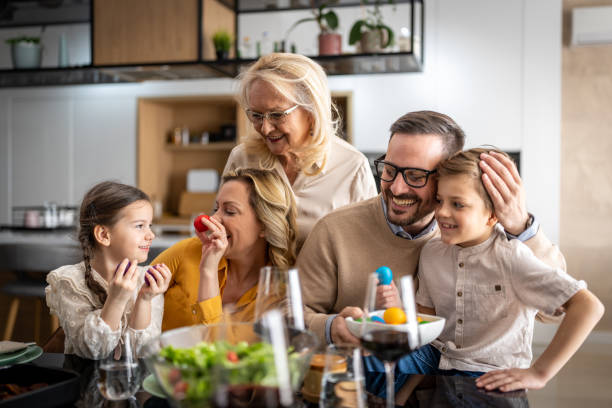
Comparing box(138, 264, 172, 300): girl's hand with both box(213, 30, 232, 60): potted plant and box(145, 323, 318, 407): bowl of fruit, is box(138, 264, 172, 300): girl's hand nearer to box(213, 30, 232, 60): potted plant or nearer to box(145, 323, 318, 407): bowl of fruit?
box(145, 323, 318, 407): bowl of fruit

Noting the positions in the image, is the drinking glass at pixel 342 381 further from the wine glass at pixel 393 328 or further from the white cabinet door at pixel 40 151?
the white cabinet door at pixel 40 151

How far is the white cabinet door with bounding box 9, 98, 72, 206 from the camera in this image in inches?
243

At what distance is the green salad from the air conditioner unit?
480cm

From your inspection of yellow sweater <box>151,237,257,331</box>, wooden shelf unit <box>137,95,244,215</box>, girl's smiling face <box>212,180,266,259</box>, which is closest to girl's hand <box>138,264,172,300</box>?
yellow sweater <box>151,237,257,331</box>

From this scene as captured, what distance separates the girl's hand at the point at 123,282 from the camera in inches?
58.6

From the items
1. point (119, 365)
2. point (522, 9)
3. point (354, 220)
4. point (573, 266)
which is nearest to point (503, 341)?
point (354, 220)

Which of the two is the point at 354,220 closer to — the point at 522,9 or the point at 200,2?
the point at 200,2

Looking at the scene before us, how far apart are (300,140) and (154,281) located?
0.91 metres

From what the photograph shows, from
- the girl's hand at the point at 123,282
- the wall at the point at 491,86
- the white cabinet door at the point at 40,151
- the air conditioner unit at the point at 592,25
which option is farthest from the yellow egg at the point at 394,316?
the white cabinet door at the point at 40,151

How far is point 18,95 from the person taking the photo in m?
6.33

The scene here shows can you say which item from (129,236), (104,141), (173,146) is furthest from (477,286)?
(104,141)

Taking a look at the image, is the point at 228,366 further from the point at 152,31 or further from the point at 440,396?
the point at 152,31

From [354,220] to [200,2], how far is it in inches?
117

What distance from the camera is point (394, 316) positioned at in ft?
3.25
